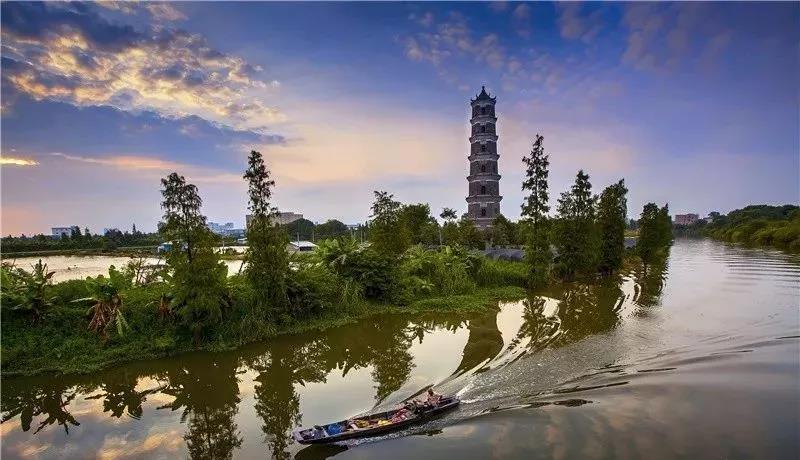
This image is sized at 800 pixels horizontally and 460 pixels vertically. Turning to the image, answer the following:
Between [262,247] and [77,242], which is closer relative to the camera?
[262,247]

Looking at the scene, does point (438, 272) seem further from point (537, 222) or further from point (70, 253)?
point (70, 253)

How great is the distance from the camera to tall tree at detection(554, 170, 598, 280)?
89.4ft

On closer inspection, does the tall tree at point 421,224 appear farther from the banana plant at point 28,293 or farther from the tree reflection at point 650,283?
the banana plant at point 28,293

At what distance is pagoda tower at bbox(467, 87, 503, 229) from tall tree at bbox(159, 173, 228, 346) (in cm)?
3831

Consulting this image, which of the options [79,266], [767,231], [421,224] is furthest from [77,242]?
[767,231]

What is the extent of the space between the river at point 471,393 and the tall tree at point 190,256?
5.27ft

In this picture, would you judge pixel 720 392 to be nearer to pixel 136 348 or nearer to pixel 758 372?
pixel 758 372

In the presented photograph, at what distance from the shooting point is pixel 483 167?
4944 cm

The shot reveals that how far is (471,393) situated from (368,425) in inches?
126

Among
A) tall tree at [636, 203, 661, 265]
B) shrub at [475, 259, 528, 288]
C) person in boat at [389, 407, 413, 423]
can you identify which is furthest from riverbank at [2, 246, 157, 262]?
tall tree at [636, 203, 661, 265]

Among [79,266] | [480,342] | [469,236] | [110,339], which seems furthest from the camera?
[469,236]

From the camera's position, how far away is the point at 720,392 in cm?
1008

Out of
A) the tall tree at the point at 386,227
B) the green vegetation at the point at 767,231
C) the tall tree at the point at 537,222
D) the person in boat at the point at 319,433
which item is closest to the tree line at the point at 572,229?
the tall tree at the point at 537,222

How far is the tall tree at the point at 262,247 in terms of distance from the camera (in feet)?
51.7
